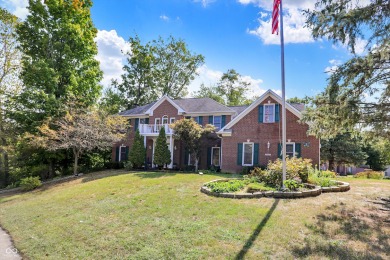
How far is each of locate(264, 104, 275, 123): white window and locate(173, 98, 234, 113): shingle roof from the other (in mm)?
→ 3987

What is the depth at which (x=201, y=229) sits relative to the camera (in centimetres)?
695

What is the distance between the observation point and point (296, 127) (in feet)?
60.6

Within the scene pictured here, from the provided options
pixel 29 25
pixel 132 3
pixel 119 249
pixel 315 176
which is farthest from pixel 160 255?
pixel 29 25

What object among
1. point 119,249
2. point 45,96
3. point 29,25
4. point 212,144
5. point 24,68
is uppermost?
point 29,25

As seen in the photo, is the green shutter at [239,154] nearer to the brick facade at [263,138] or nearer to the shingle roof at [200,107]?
the brick facade at [263,138]

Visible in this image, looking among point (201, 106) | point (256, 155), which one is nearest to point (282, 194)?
point (256, 155)

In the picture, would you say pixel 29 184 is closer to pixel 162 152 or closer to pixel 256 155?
pixel 162 152

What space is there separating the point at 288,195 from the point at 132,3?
13.4 m

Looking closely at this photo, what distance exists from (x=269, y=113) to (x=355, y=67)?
37.8 ft

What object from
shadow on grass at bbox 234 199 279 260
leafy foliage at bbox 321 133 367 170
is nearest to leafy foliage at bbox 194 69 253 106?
leafy foliage at bbox 321 133 367 170

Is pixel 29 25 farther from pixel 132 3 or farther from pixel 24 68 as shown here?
pixel 132 3

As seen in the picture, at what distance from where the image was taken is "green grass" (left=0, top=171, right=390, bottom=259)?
576 cm

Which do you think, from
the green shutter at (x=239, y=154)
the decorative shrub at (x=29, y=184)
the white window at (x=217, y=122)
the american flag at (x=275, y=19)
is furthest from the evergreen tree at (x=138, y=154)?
the american flag at (x=275, y=19)

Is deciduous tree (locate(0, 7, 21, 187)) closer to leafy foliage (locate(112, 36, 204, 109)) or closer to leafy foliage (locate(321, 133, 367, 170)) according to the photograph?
leafy foliage (locate(112, 36, 204, 109))
